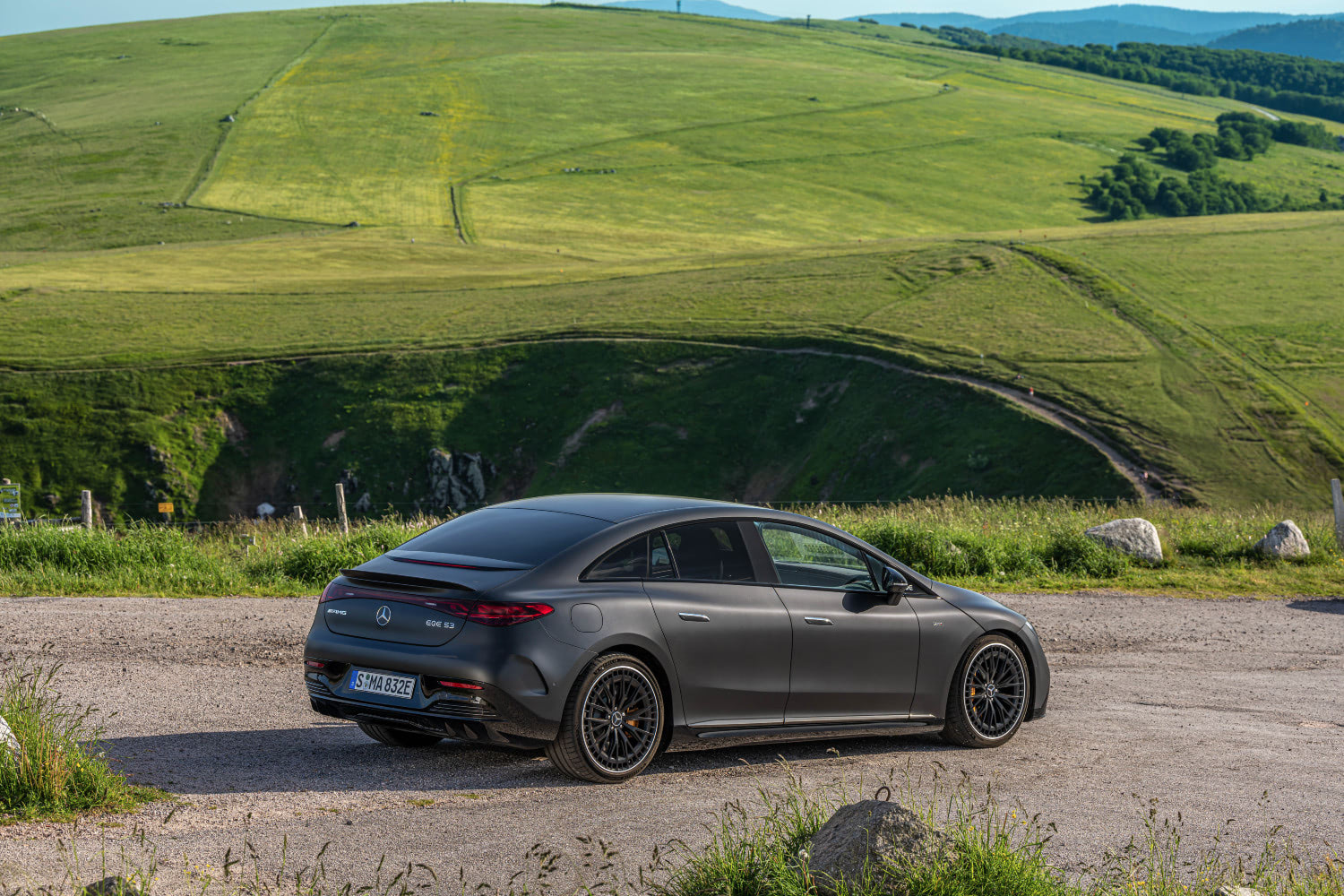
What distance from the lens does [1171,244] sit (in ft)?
264

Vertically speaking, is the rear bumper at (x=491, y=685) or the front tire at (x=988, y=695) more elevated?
the rear bumper at (x=491, y=685)

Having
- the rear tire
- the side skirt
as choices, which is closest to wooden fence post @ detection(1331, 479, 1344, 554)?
the side skirt

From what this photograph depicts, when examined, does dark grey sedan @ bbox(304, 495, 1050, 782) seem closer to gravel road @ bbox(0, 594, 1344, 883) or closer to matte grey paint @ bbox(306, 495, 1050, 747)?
matte grey paint @ bbox(306, 495, 1050, 747)

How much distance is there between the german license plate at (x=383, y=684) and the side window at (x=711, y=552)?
1.93 meters

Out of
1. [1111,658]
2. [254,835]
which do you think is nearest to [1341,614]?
[1111,658]

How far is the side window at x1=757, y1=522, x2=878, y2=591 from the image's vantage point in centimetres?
895

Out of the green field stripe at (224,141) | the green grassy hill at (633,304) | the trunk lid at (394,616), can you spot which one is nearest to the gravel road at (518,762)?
the trunk lid at (394,616)

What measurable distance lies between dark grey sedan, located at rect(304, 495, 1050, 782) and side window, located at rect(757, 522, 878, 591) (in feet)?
0.05

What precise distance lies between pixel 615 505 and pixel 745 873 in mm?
3768

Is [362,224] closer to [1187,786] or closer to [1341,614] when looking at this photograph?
[1341,614]

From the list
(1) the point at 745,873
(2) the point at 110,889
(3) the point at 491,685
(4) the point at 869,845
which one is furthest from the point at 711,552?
(2) the point at 110,889

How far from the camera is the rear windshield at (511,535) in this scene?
312 inches

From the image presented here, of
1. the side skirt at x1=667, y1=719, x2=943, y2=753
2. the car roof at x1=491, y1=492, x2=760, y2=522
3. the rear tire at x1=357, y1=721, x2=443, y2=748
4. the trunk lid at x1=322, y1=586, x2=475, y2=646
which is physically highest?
the car roof at x1=491, y1=492, x2=760, y2=522

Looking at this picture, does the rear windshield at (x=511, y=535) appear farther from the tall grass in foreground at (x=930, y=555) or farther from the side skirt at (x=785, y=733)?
the tall grass in foreground at (x=930, y=555)
